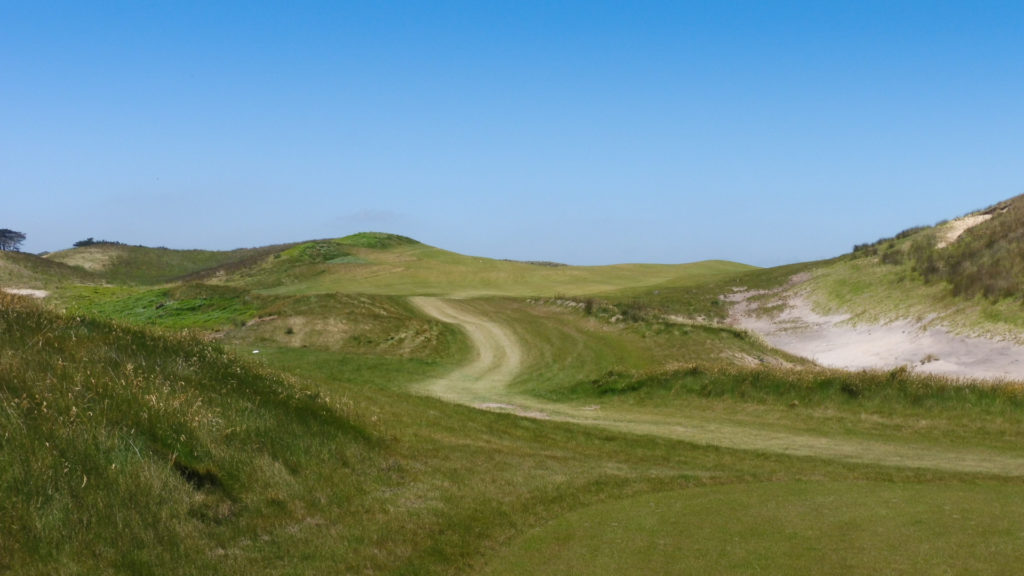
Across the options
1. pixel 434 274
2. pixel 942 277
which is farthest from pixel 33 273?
pixel 942 277

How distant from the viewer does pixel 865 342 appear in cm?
3891

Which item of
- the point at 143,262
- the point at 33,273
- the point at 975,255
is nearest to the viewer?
the point at 975,255

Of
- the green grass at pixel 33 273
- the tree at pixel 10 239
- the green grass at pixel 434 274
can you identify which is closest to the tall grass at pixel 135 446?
the green grass at pixel 434 274

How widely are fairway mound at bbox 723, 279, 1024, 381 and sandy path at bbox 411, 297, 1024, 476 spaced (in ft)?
28.0

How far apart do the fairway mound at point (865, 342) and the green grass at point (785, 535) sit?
16.3 m

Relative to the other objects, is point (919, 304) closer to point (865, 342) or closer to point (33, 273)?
point (865, 342)

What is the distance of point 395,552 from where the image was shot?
9.11 metres

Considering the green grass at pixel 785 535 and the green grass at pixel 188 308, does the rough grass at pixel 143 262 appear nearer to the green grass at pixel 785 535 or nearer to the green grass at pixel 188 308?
the green grass at pixel 188 308

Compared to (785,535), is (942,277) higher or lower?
higher

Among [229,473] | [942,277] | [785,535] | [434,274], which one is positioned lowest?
[785,535]

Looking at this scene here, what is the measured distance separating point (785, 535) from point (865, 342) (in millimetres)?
32980

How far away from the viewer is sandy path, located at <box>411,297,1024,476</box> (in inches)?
658

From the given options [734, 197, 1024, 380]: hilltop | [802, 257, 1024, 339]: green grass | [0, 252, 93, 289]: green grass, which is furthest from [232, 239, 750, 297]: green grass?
Result: [802, 257, 1024, 339]: green grass

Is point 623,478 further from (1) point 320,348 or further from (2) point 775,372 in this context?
(1) point 320,348
